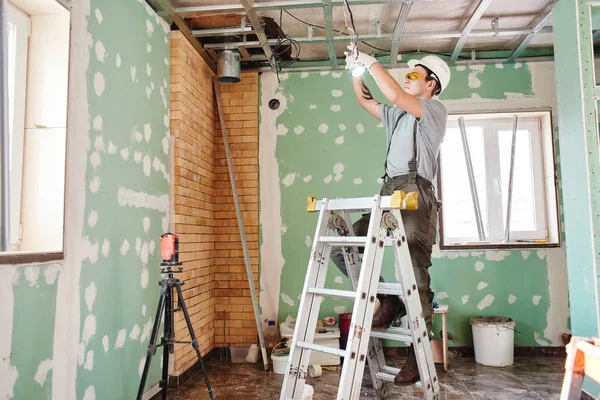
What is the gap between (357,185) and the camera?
4.27 m

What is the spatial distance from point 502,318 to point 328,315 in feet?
4.91

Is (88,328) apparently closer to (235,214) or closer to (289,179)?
(235,214)

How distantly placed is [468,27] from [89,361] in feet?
11.6

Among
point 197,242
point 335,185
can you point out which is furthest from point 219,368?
point 335,185

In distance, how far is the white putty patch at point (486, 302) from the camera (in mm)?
4102

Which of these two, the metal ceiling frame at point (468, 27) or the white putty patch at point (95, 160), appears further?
the metal ceiling frame at point (468, 27)

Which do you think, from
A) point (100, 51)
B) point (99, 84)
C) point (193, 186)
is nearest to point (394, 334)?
point (193, 186)

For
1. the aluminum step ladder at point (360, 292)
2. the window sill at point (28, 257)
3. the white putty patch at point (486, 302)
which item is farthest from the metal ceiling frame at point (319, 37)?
the white putty patch at point (486, 302)

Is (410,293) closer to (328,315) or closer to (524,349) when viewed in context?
(328,315)

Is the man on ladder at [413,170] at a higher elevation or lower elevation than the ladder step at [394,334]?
higher

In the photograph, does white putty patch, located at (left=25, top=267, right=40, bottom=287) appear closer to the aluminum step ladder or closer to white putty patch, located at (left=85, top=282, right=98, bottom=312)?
white putty patch, located at (left=85, top=282, right=98, bottom=312)

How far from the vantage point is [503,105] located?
4258mm

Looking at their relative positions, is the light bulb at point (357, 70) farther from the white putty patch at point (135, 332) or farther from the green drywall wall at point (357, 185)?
the white putty patch at point (135, 332)

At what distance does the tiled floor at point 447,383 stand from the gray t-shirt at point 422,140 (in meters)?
1.48
